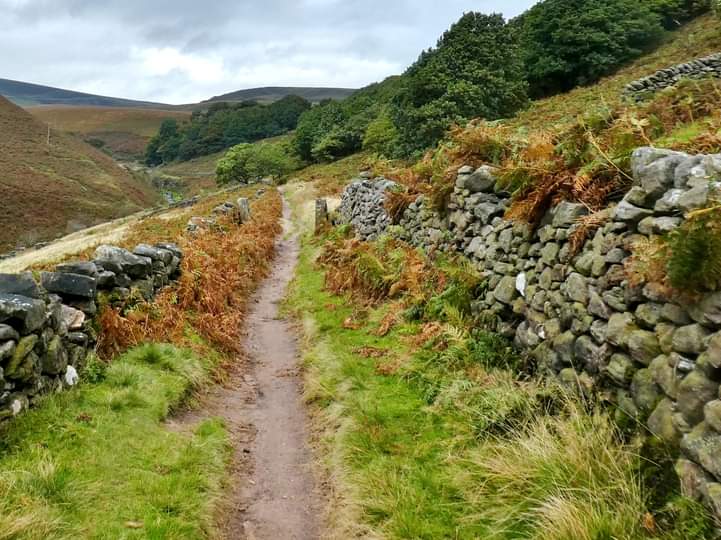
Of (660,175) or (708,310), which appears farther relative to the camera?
(660,175)

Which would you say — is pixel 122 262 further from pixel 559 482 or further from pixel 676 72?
pixel 676 72

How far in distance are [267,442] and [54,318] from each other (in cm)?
319

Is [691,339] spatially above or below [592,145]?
below

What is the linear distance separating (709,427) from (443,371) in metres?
4.00

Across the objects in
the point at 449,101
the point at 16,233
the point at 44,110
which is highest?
the point at 44,110

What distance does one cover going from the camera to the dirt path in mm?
5113

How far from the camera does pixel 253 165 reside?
232 ft

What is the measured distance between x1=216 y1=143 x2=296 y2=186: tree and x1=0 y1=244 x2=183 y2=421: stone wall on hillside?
207 feet

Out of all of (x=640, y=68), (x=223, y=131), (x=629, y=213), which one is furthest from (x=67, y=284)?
(x=223, y=131)

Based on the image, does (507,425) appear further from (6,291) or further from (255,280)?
(255,280)

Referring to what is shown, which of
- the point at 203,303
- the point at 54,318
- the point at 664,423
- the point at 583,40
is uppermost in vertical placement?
the point at 583,40

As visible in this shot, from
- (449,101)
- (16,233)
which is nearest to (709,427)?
(449,101)

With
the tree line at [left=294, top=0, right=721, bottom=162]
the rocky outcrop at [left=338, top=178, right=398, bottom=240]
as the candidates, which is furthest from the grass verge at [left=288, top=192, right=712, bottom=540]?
the tree line at [left=294, top=0, right=721, bottom=162]

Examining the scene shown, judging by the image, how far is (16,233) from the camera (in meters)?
49.2
